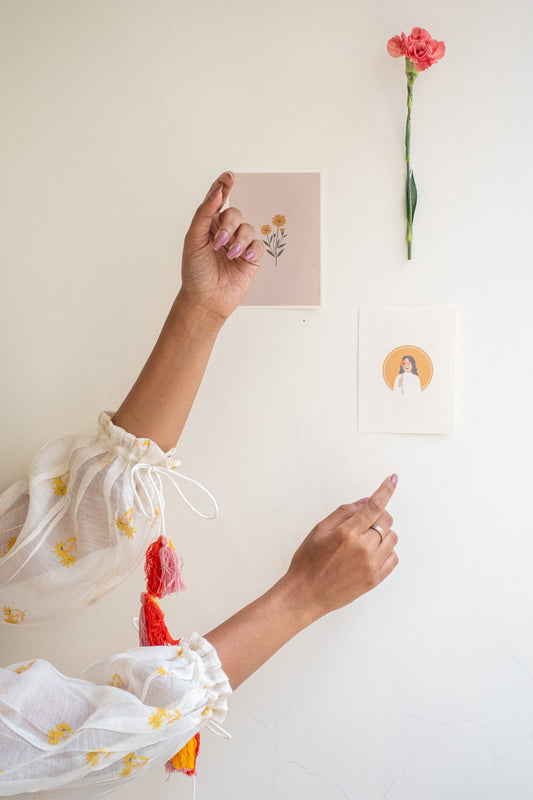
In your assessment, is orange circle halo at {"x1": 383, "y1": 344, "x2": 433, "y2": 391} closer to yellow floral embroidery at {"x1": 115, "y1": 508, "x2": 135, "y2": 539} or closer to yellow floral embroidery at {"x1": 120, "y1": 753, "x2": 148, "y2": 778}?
yellow floral embroidery at {"x1": 115, "y1": 508, "x2": 135, "y2": 539}

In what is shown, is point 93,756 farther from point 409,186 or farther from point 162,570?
point 409,186

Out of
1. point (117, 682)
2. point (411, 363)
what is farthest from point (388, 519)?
point (117, 682)

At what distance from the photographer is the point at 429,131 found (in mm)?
1074

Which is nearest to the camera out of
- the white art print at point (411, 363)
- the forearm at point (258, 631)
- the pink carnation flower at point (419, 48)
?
the forearm at point (258, 631)

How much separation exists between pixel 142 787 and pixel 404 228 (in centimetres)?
111

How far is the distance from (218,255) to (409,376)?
398mm

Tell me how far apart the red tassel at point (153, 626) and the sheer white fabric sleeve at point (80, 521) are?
0.06 metres

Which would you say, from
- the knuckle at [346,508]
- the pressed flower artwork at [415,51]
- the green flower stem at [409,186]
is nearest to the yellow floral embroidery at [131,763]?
the knuckle at [346,508]

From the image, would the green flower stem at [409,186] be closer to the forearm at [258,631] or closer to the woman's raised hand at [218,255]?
the woman's raised hand at [218,255]

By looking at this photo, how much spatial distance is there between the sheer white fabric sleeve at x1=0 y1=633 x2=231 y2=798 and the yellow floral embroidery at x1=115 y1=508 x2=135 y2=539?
157 mm

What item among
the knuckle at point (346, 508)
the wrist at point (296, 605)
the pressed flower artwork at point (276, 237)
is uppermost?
the pressed flower artwork at point (276, 237)

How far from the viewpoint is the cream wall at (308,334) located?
3.53 ft

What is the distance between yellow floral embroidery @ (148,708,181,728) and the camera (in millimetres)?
735

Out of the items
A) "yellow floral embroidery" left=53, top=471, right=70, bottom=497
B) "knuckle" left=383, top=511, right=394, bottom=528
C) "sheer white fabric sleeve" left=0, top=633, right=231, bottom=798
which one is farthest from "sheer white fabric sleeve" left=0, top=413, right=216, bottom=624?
"knuckle" left=383, top=511, right=394, bottom=528
